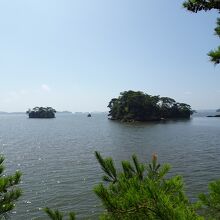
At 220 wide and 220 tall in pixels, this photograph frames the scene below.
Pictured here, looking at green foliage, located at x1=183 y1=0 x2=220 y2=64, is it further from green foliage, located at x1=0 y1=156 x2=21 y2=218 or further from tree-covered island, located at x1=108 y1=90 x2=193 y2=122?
tree-covered island, located at x1=108 y1=90 x2=193 y2=122

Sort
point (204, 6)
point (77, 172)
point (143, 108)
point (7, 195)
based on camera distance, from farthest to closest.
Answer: point (143, 108), point (77, 172), point (7, 195), point (204, 6)

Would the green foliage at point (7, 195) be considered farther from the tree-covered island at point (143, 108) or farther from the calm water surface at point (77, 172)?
the tree-covered island at point (143, 108)

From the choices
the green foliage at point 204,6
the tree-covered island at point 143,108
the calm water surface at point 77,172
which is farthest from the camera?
the tree-covered island at point 143,108

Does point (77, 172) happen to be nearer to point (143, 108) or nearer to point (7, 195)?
point (7, 195)

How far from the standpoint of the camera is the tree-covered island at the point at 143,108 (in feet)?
461

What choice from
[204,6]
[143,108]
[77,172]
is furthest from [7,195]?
[143,108]

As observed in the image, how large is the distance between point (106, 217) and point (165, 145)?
5557 centimetres

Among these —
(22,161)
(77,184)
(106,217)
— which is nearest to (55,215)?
(106,217)

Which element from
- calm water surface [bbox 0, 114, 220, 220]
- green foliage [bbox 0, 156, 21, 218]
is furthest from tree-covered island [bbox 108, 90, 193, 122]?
green foliage [bbox 0, 156, 21, 218]

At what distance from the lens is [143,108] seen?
141 meters

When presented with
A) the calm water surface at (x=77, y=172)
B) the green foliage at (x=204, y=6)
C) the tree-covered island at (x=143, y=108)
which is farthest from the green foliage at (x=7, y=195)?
the tree-covered island at (x=143, y=108)

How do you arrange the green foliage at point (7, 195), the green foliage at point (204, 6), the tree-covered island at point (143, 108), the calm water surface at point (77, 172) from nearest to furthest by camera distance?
the green foliage at point (204, 6)
the green foliage at point (7, 195)
the calm water surface at point (77, 172)
the tree-covered island at point (143, 108)

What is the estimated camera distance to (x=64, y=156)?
49125 mm

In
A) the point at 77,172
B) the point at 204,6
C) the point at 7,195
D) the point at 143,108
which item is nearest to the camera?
the point at 204,6
